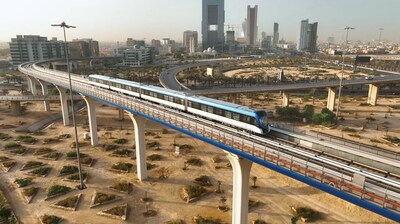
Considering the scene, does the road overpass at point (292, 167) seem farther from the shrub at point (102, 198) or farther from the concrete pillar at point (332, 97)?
the concrete pillar at point (332, 97)

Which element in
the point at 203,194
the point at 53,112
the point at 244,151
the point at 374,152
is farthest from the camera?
the point at 53,112

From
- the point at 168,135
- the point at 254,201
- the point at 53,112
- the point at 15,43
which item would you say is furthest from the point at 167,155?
the point at 15,43

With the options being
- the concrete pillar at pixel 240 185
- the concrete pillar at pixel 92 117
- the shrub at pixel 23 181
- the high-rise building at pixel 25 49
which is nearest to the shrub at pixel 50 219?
the shrub at pixel 23 181

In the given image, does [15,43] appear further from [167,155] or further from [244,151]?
[244,151]

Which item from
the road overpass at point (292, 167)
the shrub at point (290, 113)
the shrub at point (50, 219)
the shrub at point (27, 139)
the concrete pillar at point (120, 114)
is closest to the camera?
the road overpass at point (292, 167)


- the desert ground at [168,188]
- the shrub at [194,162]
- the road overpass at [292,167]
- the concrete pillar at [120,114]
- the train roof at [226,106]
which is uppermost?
the train roof at [226,106]

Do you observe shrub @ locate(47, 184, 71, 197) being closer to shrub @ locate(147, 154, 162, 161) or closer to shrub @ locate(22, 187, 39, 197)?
shrub @ locate(22, 187, 39, 197)

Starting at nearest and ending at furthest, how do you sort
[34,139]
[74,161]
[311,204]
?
[311,204] < [74,161] < [34,139]
